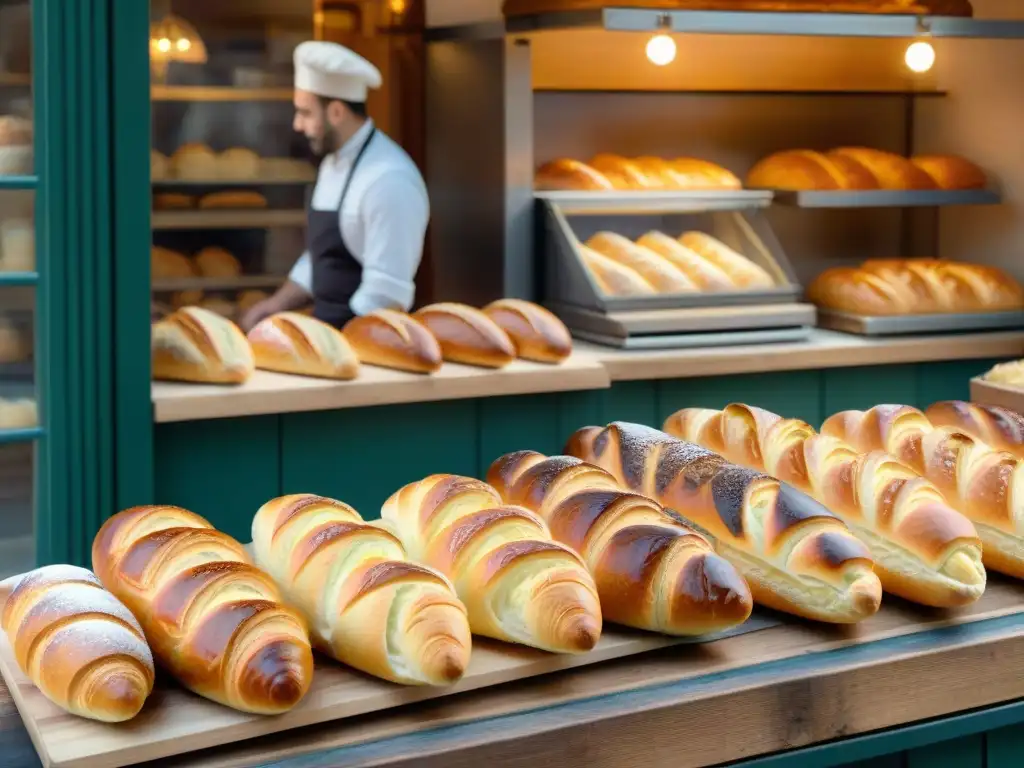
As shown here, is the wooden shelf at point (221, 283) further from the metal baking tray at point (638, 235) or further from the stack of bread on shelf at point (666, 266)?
the stack of bread on shelf at point (666, 266)

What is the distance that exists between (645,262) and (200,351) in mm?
1315

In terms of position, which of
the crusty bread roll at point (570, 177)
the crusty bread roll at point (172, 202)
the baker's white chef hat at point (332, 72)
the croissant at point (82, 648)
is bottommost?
the croissant at point (82, 648)

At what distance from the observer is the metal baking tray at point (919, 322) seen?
A: 3.80 meters

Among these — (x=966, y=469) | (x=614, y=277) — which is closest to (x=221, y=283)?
(x=614, y=277)

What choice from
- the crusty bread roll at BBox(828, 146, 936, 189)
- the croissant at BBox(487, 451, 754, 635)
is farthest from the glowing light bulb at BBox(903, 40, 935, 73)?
the croissant at BBox(487, 451, 754, 635)

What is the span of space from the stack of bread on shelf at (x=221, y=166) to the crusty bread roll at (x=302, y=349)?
82cm

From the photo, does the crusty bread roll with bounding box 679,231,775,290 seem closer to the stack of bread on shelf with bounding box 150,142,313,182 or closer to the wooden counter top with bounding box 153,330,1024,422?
the wooden counter top with bounding box 153,330,1024,422

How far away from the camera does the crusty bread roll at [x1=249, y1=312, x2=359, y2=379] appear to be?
2941mm

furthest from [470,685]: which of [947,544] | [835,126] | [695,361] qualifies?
[835,126]

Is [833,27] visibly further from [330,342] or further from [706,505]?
[706,505]

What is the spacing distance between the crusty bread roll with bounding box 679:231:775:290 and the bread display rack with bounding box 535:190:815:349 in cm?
5

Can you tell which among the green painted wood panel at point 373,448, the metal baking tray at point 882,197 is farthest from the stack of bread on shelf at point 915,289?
the green painted wood panel at point 373,448

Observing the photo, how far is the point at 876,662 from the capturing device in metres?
1.33

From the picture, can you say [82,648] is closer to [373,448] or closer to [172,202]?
[373,448]
